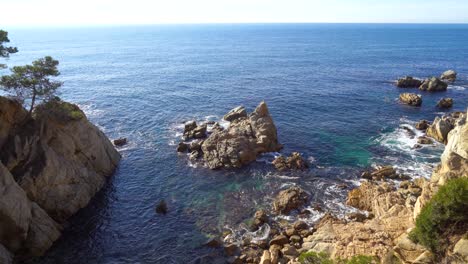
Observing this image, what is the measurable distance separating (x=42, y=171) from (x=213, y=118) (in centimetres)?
4402

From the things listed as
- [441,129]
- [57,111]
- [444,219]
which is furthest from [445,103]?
[57,111]

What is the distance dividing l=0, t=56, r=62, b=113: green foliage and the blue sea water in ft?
57.1

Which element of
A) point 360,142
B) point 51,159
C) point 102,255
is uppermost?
point 51,159

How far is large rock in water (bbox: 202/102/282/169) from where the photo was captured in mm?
61469

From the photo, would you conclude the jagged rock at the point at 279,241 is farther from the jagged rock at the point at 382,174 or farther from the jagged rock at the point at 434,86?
the jagged rock at the point at 434,86

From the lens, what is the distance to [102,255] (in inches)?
1601

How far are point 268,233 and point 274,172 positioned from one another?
16737mm

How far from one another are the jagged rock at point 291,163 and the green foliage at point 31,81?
37506 mm

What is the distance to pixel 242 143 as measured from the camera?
63.5 metres

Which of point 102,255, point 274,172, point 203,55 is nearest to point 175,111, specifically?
point 274,172

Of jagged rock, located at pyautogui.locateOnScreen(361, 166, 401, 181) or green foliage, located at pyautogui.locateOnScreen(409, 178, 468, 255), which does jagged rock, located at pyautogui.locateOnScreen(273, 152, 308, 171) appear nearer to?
jagged rock, located at pyautogui.locateOnScreen(361, 166, 401, 181)

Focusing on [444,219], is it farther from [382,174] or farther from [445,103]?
[445,103]

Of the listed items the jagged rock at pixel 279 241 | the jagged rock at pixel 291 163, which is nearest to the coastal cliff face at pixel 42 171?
the jagged rock at pixel 279 241

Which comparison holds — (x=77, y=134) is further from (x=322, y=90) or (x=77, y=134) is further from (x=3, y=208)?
(x=322, y=90)
